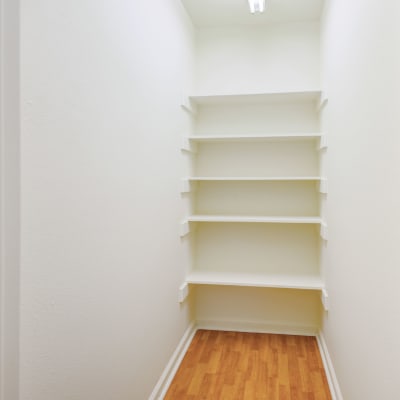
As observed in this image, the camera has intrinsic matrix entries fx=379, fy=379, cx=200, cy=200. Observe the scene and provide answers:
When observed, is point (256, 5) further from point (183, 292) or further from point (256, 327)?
point (256, 327)

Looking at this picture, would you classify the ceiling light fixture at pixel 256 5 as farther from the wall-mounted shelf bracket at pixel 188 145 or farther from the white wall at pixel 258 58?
the wall-mounted shelf bracket at pixel 188 145

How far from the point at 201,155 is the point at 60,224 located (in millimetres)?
2184

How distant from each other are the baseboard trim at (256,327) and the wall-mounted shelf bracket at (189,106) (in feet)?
5.79

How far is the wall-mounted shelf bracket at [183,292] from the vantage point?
2.68 m

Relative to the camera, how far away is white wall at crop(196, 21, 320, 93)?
3.06 meters

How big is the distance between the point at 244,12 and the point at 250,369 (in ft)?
8.51

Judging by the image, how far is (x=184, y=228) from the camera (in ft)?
9.12

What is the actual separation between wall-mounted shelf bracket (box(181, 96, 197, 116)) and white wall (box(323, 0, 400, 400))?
40.2 inches

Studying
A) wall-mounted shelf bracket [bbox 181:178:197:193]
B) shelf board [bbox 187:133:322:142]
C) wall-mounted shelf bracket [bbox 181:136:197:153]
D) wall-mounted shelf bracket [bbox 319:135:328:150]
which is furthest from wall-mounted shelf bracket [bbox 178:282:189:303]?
wall-mounted shelf bracket [bbox 319:135:328:150]

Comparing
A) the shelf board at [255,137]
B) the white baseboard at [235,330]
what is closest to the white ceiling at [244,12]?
the shelf board at [255,137]

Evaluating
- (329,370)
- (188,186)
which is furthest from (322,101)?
(329,370)

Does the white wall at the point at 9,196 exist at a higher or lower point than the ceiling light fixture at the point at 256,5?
lower

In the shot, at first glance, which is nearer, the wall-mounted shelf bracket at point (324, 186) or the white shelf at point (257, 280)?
the wall-mounted shelf bracket at point (324, 186)

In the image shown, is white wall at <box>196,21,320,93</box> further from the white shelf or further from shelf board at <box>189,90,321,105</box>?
the white shelf
